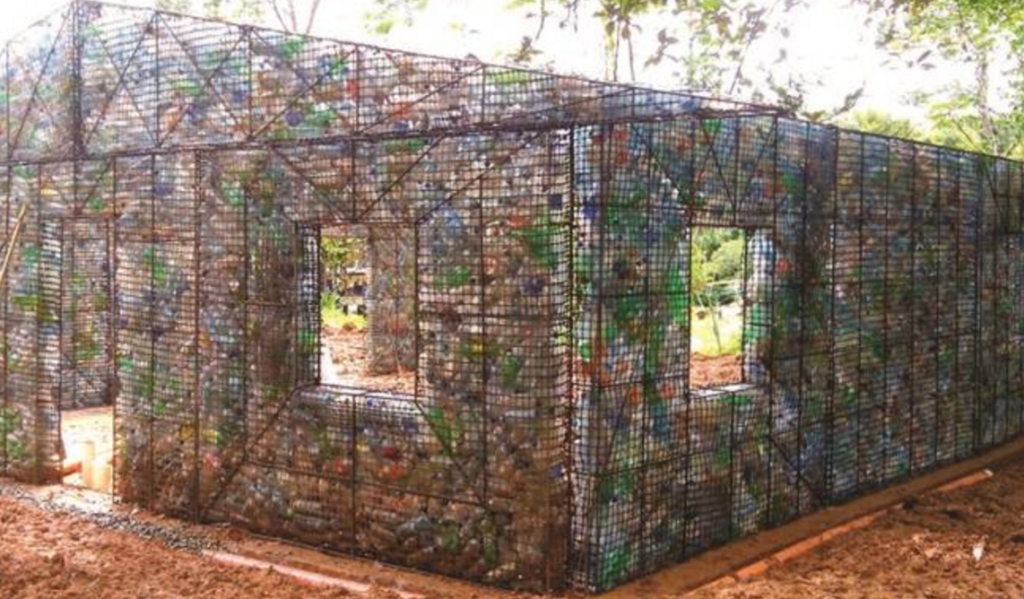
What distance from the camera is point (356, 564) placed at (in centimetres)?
680

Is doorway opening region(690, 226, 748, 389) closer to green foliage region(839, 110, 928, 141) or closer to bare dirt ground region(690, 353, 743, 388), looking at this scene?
bare dirt ground region(690, 353, 743, 388)

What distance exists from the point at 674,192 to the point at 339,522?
3274mm

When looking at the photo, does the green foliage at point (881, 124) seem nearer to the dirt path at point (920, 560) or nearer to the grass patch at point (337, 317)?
the grass patch at point (337, 317)

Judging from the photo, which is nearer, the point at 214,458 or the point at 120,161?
the point at 214,458

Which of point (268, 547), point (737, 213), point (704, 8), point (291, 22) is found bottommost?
point (268, 547)

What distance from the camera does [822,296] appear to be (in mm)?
8078

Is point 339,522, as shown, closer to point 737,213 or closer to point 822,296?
point 737,213

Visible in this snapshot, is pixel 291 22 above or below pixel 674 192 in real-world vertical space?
above

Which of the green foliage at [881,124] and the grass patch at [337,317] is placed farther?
the green foliage at [881,124]

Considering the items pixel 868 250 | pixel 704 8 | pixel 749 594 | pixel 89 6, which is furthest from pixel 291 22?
pixel 749 594

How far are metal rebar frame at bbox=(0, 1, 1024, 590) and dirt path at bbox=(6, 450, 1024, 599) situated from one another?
284 mm

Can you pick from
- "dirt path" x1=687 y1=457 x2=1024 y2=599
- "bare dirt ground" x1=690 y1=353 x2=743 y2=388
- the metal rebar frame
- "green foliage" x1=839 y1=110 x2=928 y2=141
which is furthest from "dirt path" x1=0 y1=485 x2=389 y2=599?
"green foliage" x1=839 y1=110 x2=928 y2=141

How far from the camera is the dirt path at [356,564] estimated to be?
20.5 feet

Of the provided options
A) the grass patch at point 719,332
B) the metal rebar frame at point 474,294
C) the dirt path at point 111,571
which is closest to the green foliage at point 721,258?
the grass patch at point 719,332
